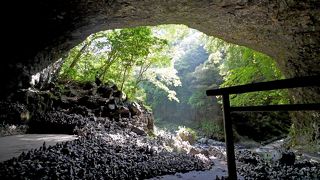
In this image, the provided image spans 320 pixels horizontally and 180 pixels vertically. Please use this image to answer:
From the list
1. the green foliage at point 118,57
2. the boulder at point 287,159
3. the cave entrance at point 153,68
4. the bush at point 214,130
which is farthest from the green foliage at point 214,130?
the boulder at point 287,159

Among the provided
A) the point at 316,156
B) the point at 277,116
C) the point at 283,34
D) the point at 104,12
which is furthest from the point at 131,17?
the point at 277,116

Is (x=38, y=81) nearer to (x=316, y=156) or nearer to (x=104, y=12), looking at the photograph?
(x=104, y=12)

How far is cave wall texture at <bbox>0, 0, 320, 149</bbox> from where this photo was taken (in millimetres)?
5152

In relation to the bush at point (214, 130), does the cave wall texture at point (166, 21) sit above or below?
above

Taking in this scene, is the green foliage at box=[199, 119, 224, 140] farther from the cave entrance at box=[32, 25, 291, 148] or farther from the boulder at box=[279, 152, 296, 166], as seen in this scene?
the boulder at box=[279, 152, 296, 166]

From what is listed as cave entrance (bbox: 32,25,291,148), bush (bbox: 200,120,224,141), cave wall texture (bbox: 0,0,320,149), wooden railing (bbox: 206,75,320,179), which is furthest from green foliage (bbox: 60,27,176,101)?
bush (bbox: 200,120,224,141)

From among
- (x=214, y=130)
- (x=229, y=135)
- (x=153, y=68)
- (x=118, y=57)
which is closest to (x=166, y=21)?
(x=229, y=135)

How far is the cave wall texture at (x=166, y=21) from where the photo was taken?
203 inches

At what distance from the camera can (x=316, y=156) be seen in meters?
7.79

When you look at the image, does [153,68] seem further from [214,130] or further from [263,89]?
[263,89]

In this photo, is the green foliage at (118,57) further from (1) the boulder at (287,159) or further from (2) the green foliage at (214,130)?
(2) the green foliage at (214,130)

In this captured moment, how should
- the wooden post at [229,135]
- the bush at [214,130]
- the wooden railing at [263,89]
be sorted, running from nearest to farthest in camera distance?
the wooden railing at [263,89] → the wooden post at [229,135] → the bush at [214,130]

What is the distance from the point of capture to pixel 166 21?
6.99 metres

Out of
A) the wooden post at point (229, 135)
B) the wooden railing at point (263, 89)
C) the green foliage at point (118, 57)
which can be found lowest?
the wooden post at point (229, 135)
